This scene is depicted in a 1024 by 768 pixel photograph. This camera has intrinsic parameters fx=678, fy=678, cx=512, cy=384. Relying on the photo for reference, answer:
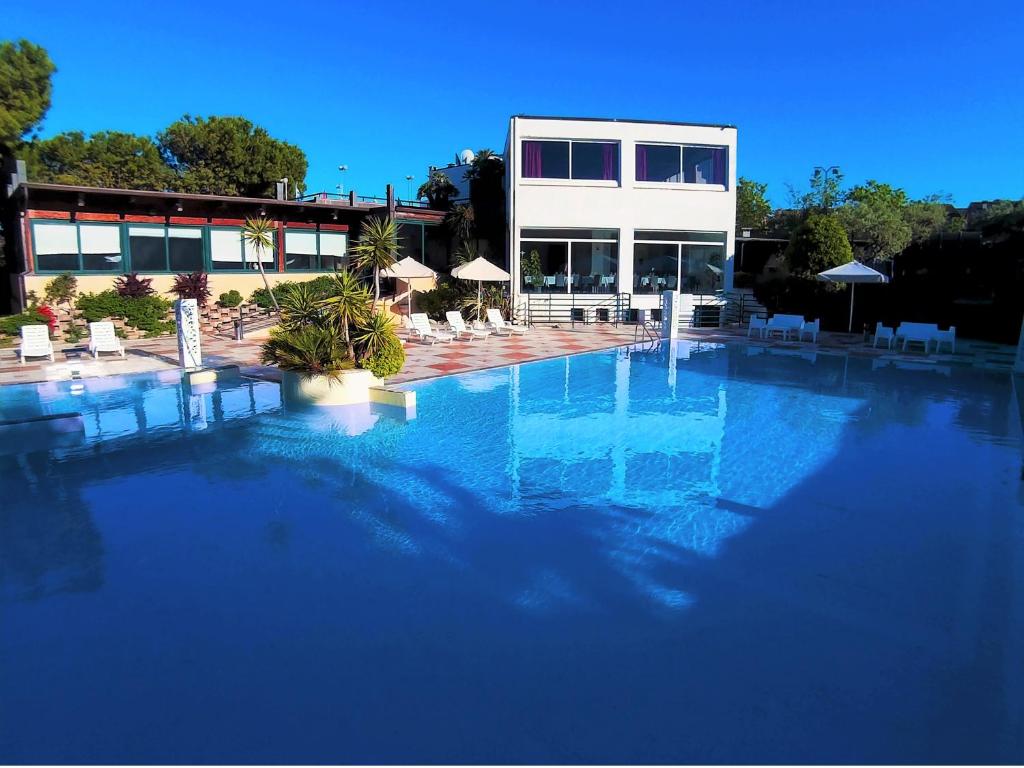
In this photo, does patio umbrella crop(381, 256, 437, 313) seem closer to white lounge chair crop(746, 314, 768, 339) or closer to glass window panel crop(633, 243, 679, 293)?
glass window panel crop(633, 243, 679, 293)

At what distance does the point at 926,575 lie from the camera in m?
4.82

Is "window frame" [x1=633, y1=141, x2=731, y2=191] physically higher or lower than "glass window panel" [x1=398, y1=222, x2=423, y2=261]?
higher

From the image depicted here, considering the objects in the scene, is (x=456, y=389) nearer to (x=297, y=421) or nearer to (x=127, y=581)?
(x=297, y=421)

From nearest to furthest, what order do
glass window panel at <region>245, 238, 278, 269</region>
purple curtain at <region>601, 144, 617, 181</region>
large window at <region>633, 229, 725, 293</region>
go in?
glass window panel at <region>245, 238, 278, 269</region>, purple curtain at <region>601, 144, 617, 181</region>, large window at <region>633, 229, 725, 293</region>

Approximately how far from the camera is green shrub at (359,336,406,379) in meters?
10.5

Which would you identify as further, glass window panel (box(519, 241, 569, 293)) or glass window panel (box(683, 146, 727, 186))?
glass window panel (box(683, 146, 727, 186))

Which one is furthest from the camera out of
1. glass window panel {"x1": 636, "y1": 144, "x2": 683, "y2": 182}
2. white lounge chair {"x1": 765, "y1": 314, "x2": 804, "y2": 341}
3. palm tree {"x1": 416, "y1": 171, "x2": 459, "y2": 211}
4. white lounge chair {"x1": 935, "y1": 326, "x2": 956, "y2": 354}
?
palm tree {"x1": 416, "y1": 171, "x2": 459, "y2": 211}

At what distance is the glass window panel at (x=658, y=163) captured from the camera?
2384 cm

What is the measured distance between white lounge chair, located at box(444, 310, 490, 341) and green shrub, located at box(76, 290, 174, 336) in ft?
25.4

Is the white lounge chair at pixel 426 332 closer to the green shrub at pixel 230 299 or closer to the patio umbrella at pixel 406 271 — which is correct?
the patio umbrella at pixel 406 271

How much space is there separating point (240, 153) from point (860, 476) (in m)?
39.9

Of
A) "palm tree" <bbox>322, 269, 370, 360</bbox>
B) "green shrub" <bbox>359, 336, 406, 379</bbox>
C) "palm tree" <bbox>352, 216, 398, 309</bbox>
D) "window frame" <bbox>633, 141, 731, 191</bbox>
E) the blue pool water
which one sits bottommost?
the blue pool water

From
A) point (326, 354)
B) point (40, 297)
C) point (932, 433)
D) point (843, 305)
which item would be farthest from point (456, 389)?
point (843, 305)

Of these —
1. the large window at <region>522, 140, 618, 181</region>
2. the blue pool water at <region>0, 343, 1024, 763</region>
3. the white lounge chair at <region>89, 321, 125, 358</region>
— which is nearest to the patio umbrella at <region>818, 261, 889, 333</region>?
the large window at <region>522, 140, 618, 181</region>
